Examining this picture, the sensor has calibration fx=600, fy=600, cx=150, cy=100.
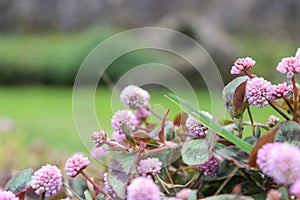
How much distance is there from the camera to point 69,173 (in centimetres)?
52

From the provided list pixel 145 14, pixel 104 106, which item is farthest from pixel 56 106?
pixel 145 14

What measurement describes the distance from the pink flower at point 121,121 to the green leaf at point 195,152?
0.07 metres

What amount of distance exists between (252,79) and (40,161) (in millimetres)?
1339

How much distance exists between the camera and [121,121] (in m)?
0.59

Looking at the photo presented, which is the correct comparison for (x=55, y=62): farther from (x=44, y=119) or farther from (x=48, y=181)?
(x=48, y=181)

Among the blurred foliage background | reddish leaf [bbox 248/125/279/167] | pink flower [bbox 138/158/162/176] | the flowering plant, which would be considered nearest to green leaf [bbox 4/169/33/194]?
the flowering plant

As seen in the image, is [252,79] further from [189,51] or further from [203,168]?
[189,51]

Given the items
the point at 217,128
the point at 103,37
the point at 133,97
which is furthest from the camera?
the point at 103,37

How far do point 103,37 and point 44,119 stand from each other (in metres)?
3.57

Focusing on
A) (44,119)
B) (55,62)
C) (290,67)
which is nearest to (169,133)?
(290,67)

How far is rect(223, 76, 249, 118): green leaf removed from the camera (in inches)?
21.2

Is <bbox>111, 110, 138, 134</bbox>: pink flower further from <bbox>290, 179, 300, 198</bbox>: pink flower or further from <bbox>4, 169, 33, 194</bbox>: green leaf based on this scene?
<bbox>290, 179, 300, 198</bbox>: pink flower

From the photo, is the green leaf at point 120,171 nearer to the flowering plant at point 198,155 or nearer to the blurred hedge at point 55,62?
the flowering plant at point 198,155

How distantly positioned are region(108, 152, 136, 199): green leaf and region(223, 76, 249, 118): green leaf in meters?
0.10
